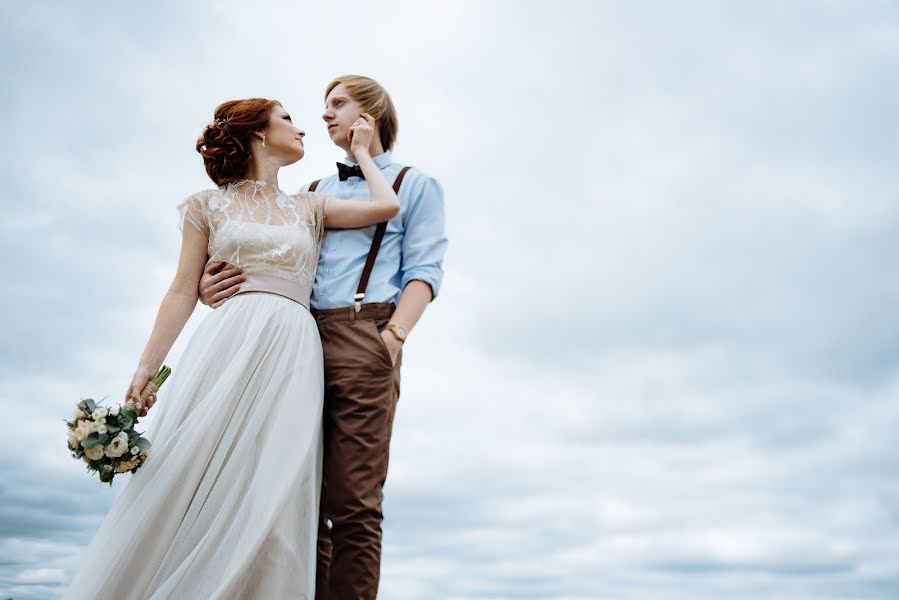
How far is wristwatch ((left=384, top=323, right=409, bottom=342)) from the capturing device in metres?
4.28

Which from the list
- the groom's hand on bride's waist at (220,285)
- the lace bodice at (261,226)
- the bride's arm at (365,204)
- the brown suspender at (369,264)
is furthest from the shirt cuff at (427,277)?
the groom's hand on bride's waist at (220,285)

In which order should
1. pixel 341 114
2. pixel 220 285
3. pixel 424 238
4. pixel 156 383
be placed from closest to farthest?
pixel 156 383
pixel 220 285
pixel 424 238
pixel 341 114

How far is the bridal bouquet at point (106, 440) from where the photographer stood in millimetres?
3910

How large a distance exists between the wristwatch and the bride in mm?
353

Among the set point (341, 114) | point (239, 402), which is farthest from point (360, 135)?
point (239, 402)

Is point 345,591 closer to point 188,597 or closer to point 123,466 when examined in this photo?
point 188,597

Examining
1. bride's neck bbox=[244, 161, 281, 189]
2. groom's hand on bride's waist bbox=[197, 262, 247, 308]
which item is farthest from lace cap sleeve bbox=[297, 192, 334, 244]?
groom's hand on bride's waist bbox=[197, 262, 247, 308]

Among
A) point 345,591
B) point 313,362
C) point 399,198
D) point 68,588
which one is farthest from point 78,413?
point 399,198

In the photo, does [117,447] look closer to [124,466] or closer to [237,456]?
[124,466]

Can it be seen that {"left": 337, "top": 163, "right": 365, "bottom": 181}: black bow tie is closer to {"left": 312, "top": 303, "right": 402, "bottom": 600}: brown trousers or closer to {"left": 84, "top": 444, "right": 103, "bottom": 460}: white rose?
{"left": 312, "top": 303, "right": 402, "bottom": 600}: brown trousers

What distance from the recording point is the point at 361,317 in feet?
14.2

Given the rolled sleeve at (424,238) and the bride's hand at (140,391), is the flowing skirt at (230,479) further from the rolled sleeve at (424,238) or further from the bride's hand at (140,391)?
the rolled sleeve at (424,238)

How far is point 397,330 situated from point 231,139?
4.36 ft

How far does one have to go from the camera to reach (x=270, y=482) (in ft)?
13.0
